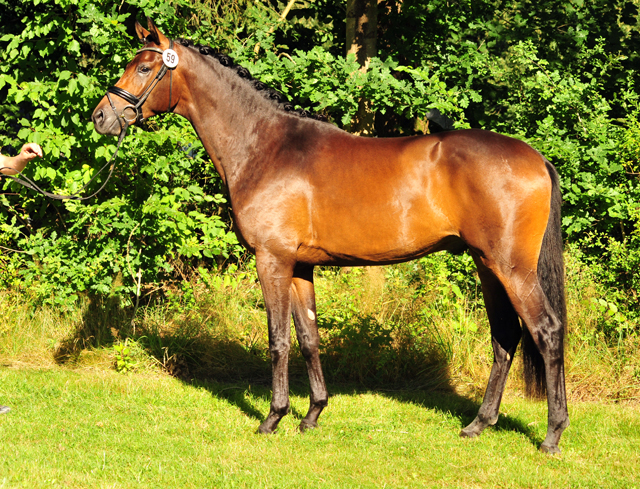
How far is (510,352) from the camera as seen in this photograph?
4656 mm

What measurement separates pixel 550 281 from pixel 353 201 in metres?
1.50

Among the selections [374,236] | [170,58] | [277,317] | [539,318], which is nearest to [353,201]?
[374,236]

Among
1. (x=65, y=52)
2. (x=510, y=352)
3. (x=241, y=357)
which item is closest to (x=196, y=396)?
(x=241, y=357)

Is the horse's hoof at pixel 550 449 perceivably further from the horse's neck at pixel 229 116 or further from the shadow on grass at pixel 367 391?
the horse's neck at pixel 229 116

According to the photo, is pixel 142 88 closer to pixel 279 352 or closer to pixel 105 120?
pixel 105 120

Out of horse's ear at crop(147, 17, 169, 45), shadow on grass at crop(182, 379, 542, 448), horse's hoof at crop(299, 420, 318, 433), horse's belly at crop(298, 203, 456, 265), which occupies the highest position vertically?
horse's ear at crop(147, 17, 169, 45)

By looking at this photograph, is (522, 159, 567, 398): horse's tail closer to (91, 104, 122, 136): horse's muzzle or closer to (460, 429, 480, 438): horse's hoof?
(460, 429, 480, 438): horse's hoof

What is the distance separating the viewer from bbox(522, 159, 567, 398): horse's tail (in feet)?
13.9

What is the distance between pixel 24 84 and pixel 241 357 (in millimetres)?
3528

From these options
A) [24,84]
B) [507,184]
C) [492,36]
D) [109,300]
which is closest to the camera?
[507,184]

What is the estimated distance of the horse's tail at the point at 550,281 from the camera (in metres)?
4.22

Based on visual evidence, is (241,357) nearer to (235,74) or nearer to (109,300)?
(109,300)

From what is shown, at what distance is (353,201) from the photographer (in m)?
4.32

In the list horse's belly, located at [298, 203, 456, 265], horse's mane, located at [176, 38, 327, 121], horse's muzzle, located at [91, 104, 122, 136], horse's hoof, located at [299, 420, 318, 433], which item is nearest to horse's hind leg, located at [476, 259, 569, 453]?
horse's belly, located at [298, 203, 456, 265]
